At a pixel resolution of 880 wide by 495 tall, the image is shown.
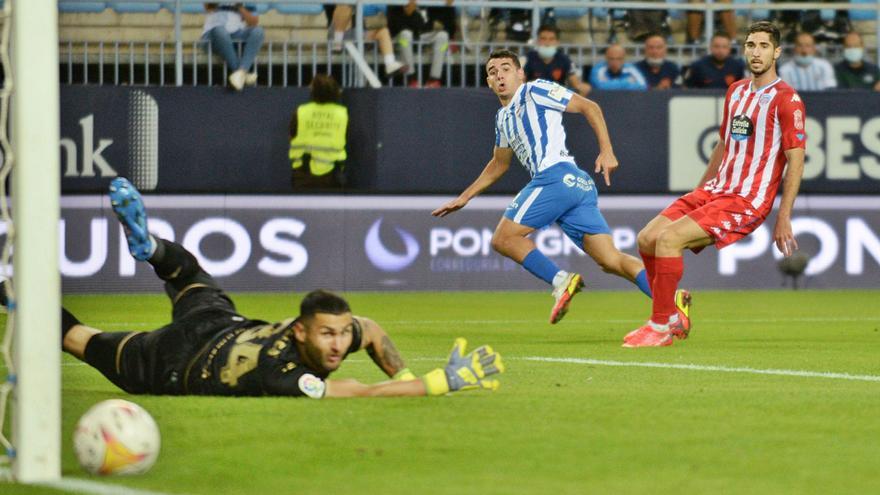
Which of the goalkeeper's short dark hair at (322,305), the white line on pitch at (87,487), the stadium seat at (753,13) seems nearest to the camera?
the white line on pitch at (87,487)

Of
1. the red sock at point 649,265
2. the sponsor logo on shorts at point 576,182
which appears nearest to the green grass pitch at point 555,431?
the red sock at point 649,265

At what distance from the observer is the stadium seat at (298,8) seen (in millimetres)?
18609

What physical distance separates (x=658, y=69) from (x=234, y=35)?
15.0 feet

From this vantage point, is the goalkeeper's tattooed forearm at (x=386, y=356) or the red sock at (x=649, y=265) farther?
the red sock at (x=649, y=265)

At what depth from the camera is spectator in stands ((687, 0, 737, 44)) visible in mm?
19344

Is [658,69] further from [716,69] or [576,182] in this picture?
[576,182]

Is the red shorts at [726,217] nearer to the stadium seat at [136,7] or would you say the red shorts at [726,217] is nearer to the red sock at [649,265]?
the red sock at [649,265]

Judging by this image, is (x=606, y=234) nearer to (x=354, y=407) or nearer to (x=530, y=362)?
(x=530, y=362)

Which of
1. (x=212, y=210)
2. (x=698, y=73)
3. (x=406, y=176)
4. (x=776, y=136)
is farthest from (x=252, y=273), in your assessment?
(x=776, y=136)

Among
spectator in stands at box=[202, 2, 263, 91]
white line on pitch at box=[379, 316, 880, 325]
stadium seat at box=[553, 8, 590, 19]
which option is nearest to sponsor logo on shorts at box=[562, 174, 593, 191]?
white line on pitch at box=[379, 316, 880, 325]

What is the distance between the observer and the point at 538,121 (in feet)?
37.6

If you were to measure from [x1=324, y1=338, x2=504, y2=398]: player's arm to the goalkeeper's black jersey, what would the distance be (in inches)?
4.7

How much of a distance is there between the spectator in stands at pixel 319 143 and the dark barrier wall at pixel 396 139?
21 centimetres

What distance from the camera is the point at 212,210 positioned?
17.6m
